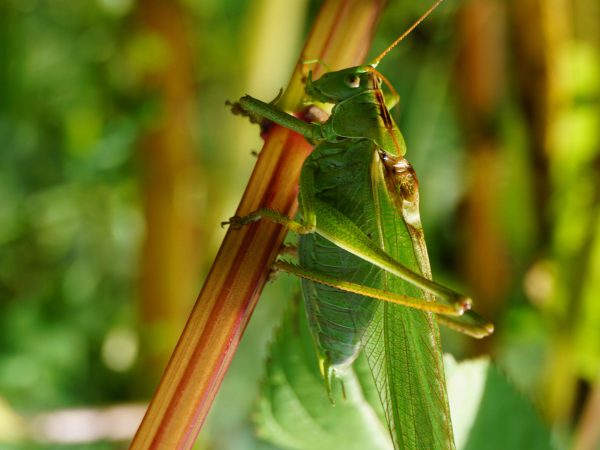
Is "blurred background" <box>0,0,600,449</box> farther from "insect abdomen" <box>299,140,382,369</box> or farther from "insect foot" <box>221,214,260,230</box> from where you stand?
"insect foot" <box>221,214,260,230</box>

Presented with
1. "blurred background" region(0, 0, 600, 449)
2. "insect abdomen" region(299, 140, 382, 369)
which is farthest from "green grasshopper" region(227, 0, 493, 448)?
"blurred background" region(0, 0, 600, 449)

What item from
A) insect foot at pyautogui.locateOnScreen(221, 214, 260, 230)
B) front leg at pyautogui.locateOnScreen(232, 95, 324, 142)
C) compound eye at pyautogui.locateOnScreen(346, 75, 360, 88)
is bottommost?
insect foot at pyautogui.locateOnScreen(221, 214, 260, 230)

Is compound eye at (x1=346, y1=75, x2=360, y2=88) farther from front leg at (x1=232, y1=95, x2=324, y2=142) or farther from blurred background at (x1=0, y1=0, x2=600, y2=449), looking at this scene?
blurred background at (x1=0, y1=0, x2=600, y2=449)

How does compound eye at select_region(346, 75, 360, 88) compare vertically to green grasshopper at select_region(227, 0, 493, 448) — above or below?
above

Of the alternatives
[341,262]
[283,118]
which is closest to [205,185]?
[341,262]

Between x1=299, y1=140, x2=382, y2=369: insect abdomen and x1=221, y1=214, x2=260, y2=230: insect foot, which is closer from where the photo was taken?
x1=221, y1=214, x2=260, y2=230: insect foot

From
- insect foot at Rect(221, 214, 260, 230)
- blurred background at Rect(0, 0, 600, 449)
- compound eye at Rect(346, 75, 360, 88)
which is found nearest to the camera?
insect foot at Rect(221, 214, 260, 230)

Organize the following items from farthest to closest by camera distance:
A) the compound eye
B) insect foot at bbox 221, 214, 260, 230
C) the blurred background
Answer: the blurred background → the compound eye → insect foot at bbox 221, 214, 260, 230
